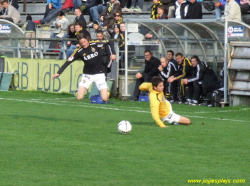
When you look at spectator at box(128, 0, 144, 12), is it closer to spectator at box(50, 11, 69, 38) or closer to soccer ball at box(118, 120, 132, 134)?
spectator at box(50, 11, 69, 38)

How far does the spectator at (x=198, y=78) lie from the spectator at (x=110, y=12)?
5.79 metres

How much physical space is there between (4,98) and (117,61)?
3929mm

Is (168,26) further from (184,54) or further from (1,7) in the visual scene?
(1,7)

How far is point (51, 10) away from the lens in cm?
2855

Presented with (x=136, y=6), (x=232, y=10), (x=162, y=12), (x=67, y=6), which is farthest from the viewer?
(x=67, y=6)

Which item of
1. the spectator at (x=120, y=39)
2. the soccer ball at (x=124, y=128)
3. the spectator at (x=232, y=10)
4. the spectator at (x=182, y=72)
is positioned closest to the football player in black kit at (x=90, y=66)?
the soccer ball at (x=124, y=128)

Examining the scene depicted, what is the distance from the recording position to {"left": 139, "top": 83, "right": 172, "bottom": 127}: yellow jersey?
494 inches

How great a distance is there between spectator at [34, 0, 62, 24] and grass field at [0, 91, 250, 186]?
39.8 feet

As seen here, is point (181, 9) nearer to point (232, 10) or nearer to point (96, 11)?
point (232, 10)

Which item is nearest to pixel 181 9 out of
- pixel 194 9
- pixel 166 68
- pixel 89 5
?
pixel 194 9

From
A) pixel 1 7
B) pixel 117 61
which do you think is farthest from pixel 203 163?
pixel 1 7

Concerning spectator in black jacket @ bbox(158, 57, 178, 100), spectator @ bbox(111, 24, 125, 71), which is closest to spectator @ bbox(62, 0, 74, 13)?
spectator @ bbox(111, 24, 125, 71)

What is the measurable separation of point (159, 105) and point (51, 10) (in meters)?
16.9

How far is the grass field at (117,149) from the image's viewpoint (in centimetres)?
791
